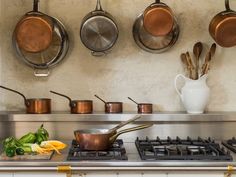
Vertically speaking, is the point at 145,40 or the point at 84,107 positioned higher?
the point at 145,40

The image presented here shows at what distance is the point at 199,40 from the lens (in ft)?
7.37

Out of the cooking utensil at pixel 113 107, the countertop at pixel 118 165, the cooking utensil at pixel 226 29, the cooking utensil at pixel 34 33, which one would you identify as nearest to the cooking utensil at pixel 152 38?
the cooking utensil at pixel 226 29

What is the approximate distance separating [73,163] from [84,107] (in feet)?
1.70

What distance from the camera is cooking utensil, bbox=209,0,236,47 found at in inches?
79.6

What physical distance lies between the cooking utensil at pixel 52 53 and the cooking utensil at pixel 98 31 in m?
0.13

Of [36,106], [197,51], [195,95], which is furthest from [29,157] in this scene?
[197,51]

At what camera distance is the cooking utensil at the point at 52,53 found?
2178 mm

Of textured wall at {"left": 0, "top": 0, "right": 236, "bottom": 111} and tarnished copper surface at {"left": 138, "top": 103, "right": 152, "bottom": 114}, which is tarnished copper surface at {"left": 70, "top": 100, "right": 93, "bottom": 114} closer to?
textured wall at {"left": 0, "top": 0, "right": 236, "bottom": 111}

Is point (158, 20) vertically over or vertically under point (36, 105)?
over

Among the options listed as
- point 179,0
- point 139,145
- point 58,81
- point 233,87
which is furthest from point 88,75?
point 233,87

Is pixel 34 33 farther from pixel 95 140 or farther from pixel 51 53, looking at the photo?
pixel 95 140

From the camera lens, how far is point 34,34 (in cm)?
200

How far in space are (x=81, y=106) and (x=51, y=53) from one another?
0.37 meters

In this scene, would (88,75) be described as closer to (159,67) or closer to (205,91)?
(159,67)
